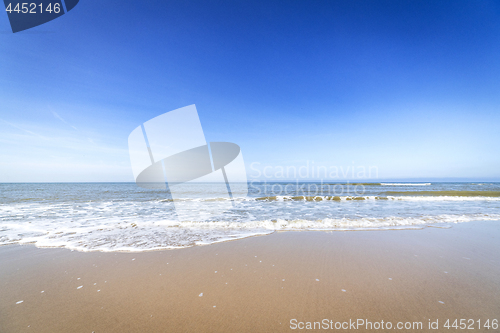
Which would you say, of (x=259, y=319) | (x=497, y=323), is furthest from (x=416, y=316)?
(x=259, y=319)

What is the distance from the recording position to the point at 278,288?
2666 millimetres

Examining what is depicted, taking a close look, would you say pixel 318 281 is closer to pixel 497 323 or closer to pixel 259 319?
pixel 259 319

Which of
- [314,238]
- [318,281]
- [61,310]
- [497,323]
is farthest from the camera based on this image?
[314,238]

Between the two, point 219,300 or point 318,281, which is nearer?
point 219,300

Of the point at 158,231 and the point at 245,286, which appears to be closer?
the point at 245,286

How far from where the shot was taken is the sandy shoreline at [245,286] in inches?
82.9

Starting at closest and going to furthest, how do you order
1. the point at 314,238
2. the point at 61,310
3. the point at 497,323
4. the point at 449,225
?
the point at 497,323, the point at 61,310, the point at 314,238, the point at 449,225

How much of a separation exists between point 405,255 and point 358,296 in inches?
83.7

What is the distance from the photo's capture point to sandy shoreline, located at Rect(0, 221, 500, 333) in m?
2.11

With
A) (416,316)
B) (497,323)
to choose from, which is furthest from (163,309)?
(497,323)

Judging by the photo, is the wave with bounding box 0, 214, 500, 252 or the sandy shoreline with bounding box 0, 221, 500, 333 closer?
the sandy shoreline with bounding box 0, 221, 500, 333

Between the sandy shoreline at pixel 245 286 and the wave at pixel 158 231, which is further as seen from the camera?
the wave at pixel 158 231

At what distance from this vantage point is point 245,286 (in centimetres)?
274

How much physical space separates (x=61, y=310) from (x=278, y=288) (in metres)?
2.48
